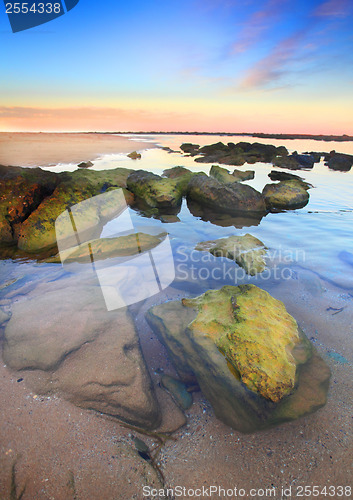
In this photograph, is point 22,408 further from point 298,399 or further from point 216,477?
point 298,399

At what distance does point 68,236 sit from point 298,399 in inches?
193

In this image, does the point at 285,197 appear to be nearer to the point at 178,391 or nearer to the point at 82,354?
the point at 178,391

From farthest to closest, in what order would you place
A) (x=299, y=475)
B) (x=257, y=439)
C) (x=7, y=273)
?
(x=7, y=273) → (x=257, y=439) → (x=299, y=475)

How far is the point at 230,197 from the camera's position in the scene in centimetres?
803

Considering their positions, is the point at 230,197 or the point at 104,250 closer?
the point at 104,250

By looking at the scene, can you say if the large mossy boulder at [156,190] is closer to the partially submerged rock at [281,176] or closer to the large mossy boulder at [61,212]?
the large mossy boulder at [61,212]

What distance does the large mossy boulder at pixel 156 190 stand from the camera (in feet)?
26.9

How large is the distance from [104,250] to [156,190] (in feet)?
14.4

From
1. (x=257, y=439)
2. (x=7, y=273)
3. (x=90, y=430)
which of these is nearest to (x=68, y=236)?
(x=7, y=273)

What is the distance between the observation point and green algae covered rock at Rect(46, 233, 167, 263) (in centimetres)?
443

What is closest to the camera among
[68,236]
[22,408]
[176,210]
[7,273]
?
[22,408]

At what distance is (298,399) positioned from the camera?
2023 millimetres

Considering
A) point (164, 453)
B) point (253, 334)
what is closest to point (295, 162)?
Answer: point (253, 334)

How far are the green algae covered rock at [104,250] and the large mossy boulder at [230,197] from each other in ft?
13.2
